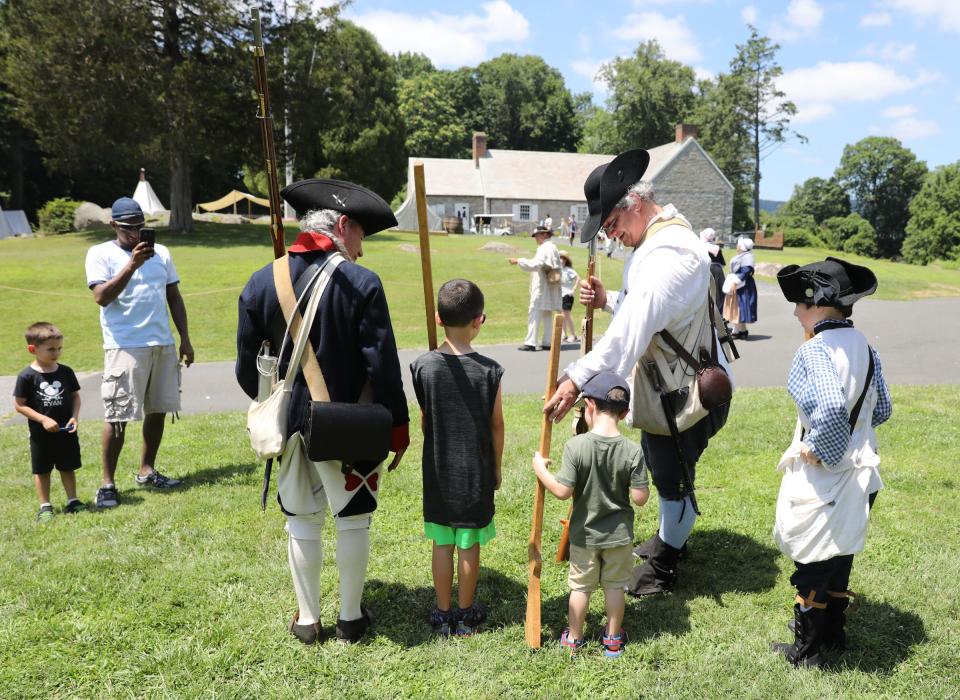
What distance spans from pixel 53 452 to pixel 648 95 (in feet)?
218

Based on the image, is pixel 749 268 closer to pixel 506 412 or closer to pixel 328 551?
pixel 506 412

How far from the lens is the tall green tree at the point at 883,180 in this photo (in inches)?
2739

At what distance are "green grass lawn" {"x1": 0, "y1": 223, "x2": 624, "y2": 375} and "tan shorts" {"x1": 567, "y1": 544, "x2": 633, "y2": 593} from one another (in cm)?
977

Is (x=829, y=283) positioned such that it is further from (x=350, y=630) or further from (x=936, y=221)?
(x=936, y=221)

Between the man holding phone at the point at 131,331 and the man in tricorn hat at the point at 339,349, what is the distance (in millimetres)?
2167

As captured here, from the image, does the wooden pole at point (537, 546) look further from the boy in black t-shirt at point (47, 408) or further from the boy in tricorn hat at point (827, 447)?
the boy in black t-shirt at point (47, 408)

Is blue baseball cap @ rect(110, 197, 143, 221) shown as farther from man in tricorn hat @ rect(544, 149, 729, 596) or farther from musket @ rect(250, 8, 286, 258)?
man in tricorn hat @ rect(544, 149, 729, 596)

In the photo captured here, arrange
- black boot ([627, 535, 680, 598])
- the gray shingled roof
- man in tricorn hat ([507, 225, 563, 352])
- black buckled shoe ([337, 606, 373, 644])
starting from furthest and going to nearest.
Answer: the gray shingled roof < man in tricorn hat ([507, 225, 563, 352]) < black boot ([627, 535, 680, 598]) < black buckled shoe ([337, 606, 373, 644])

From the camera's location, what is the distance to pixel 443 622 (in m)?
3.57

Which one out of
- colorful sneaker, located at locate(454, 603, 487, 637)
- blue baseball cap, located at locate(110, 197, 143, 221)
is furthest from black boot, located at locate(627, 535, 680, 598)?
blue baseball cap, located at locate(110, 197, 143, 221)

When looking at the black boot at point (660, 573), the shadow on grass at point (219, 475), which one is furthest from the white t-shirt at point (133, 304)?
the black boot at point (660, 573)

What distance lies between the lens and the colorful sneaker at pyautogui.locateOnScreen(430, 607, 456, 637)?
140 inches

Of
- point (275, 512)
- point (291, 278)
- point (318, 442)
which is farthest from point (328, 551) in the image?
point (291, 278)

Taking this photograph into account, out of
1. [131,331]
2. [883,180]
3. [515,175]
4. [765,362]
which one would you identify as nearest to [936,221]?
[883,180]
